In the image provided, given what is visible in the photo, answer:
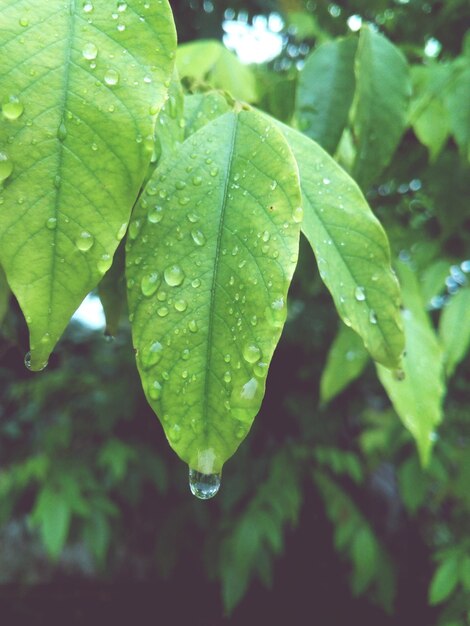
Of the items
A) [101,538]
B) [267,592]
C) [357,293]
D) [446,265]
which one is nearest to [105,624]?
[267,592]

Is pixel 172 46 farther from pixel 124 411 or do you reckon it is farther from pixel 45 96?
pixel 124 411

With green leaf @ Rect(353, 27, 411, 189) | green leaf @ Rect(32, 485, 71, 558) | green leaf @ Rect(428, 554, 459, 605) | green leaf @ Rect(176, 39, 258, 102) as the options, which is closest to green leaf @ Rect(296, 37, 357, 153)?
green leaf @ Rect(353, 27, 411, 189)

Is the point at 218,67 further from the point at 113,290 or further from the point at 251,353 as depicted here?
the point at 251,353

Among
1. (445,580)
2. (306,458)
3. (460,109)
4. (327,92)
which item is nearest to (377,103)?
(327,92)

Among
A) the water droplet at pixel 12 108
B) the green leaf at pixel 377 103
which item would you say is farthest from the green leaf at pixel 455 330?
the water droplet at pixel 12 108

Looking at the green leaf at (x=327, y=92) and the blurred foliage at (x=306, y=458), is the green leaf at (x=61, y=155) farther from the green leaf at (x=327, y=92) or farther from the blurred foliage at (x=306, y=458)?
the blurred foliage at (x=306, y=458)

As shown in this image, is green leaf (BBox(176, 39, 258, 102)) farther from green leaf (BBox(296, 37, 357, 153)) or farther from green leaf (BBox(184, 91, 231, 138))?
green leaf (BBox(184, 91, 231, 138))

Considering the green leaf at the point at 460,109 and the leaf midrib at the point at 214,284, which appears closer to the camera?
the leaf midrib at the point at 214,284
